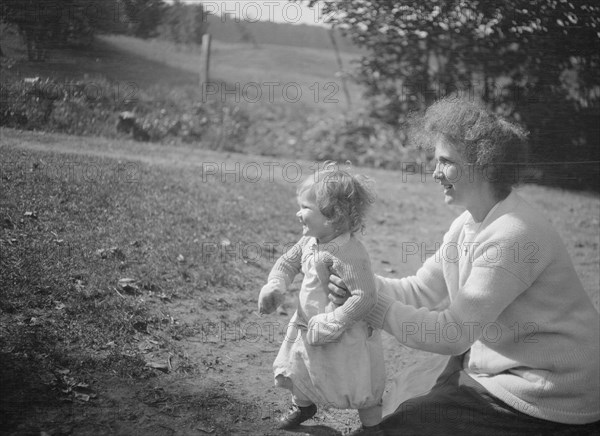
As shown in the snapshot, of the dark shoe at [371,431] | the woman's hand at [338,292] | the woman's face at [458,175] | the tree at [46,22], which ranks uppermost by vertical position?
the tree at [46,22]

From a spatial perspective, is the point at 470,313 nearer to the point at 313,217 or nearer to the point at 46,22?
the point at 313,217

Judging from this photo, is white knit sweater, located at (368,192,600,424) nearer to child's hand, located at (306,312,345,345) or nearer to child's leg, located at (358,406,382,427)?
child's hand, located at (306,312,345,345)

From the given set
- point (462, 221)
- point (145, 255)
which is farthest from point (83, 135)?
point (462, 221)

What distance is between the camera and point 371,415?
3.21 m

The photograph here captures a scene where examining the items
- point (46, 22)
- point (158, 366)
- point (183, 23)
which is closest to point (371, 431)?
point (158, 366)

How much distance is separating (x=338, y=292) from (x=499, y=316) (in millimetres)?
774

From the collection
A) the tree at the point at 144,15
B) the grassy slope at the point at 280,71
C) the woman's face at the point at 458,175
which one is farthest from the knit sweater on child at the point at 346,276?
the grassy slope at the point at 280,71

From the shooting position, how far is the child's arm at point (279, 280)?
313 cm

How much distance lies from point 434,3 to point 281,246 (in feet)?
10.2

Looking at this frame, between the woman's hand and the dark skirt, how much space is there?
0.63 metres

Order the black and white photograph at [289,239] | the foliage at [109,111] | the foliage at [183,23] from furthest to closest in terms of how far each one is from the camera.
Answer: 1. the foliage at [183,23]
2. the foliage at [109,111]
3. the black and white photograph at [289,239]

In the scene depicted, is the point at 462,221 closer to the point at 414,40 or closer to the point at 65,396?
the point at 65,396

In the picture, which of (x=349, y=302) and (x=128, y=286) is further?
(x=128, y=286)

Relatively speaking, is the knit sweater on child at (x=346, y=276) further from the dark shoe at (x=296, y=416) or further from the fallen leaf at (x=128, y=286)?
the fallen leaf at (x=128, y=286)
